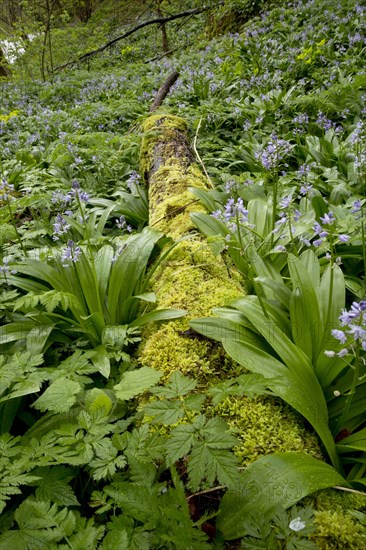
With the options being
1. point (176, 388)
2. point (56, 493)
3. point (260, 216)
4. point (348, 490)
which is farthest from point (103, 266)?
point (348, 490)

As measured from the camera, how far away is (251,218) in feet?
9.42

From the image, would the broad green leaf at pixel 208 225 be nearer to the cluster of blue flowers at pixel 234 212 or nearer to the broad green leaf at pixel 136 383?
the cluster of blue flowers at pixel 234 212

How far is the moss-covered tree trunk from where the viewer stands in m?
1.46

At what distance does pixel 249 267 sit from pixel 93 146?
2756 millimetres

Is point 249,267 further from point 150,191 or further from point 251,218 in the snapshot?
point 150,191

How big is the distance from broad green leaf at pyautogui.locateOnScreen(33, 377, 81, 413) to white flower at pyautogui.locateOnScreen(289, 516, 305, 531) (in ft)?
2.51

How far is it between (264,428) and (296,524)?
45 cm

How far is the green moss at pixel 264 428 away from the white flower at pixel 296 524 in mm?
330

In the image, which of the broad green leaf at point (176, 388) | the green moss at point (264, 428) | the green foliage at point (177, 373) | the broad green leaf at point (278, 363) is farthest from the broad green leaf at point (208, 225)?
the broad green leaf at point (176, 388)

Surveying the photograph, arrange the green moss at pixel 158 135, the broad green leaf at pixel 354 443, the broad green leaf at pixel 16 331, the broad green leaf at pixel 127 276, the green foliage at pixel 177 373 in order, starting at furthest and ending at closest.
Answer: the green moss at pixel 158 135 → the broad green leaf at pixel 127 276 → the broad green leaf at pixel 16 331 → the broad green leaf at pixel 354 443 → the green foliage at pixel 177 373

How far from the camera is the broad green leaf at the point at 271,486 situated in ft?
3.85

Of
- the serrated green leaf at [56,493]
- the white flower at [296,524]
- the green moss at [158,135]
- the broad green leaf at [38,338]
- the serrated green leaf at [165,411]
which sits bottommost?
the white flower at [296,524]

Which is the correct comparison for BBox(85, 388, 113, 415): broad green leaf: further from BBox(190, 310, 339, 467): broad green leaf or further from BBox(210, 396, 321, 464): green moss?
BBox(190, 310, 339, 467): broad green leaf

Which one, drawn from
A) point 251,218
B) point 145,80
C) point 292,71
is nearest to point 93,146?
point 251,218
